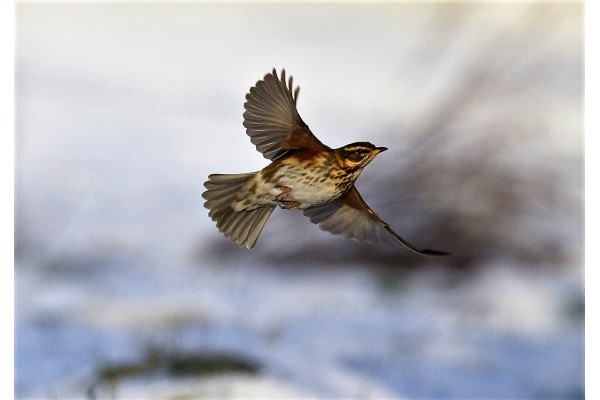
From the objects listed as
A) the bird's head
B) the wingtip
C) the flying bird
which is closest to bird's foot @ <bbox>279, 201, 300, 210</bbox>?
the flying bird

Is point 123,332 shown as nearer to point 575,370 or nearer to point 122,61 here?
point 122,61

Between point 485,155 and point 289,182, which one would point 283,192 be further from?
point 485,155

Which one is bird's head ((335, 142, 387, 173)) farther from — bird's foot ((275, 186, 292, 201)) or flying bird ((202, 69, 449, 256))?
bird's foot ((275, 186, 292, 201))

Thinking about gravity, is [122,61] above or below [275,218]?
above

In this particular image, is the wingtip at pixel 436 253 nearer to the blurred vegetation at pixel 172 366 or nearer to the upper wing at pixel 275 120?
the upper wing at pixel 275 120

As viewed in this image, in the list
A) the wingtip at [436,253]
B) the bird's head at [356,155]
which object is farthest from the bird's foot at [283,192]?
the wingtip at [436,253]
